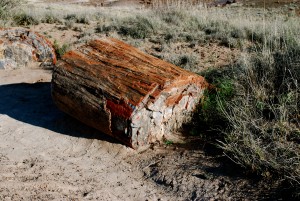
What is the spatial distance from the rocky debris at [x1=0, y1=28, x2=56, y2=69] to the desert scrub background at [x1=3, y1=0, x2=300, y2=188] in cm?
150

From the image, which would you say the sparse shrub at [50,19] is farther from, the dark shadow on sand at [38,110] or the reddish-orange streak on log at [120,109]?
the reddish-orange streak on log at [120,109]

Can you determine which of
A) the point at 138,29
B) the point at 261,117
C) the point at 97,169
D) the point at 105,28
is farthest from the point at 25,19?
the point at 261,117

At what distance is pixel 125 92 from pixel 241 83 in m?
1.80

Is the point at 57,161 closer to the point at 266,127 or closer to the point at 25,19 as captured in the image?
the point at 266,127

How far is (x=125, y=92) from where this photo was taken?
3865mm

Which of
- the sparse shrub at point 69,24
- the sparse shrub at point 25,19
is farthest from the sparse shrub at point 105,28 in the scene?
the sparse shrub at point 25,19

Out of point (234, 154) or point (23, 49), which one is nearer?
point (234, 154)

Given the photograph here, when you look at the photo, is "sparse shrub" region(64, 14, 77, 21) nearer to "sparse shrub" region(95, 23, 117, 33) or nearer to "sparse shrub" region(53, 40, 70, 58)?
"sparse shrub" region(95, 23, 117, 33)

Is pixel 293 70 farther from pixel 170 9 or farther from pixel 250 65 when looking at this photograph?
pixel 170 9

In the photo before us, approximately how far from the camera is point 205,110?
4426 millimetres

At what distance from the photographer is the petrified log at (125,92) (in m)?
3.84

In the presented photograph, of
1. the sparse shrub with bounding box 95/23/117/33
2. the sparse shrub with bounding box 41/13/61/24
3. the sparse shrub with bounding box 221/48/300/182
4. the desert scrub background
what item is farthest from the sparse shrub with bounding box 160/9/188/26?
the sparse shrub with bounding box 221/48/300/182

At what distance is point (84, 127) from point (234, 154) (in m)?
1.95

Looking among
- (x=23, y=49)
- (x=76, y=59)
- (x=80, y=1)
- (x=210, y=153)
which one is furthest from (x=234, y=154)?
(x=80, y=1)
